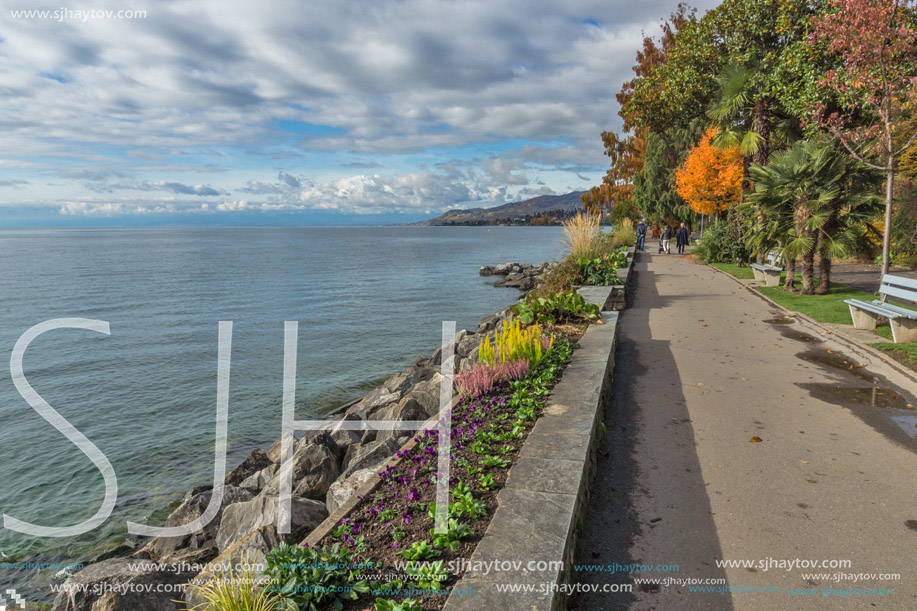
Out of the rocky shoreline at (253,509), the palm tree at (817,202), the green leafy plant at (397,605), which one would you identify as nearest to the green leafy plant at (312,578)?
the green leafy plant at (397,605)

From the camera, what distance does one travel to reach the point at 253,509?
16.6 feet

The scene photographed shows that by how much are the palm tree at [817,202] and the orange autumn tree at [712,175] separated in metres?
13.6

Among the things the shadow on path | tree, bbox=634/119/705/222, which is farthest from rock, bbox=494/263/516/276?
the shadow on path

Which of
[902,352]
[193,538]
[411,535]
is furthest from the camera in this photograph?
[902,352]

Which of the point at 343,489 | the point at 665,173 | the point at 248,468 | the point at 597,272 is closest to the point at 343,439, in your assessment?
the point at 248,468

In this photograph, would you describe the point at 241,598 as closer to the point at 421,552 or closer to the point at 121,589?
the point at 421,552

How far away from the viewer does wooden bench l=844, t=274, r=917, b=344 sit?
8227mm

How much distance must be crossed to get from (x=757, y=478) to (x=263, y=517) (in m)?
4.57

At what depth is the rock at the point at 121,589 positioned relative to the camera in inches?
135

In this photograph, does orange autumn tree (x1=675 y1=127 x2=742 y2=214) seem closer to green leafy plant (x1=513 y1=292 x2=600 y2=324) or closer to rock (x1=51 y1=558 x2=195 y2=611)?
green leafy plant (x1=513 y1=292 x2=600 y2=324)

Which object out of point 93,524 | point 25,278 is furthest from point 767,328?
point 25,278

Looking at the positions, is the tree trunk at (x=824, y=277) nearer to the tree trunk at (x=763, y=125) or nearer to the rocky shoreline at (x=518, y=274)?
the tree trunk at (x=763, y=125)

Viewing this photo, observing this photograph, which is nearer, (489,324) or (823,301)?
(823,301)

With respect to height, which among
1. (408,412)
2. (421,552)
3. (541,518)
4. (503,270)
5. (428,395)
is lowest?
(408,412)
